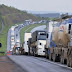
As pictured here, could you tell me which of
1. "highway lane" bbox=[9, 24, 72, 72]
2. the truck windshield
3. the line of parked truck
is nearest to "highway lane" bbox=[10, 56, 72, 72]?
"highway lane" bbox=[9, 24, 72, 72]

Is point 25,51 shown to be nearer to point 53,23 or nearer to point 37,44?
point 37,44

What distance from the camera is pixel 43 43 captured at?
47531 millimetres

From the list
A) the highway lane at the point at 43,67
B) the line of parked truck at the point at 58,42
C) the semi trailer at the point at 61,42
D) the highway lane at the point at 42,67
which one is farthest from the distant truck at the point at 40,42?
the highway lane at the point at 42,67

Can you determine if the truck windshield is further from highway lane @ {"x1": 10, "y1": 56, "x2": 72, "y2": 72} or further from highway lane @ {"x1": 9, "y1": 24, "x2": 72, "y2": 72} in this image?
highway lane @ {"x1": 10, "y1": 56, "x2": 72, "y2": 72}

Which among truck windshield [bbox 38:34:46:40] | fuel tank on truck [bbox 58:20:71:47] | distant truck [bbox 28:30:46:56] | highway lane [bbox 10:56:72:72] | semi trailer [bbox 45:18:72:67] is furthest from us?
truck windshield [bbox 38:34:46:40]

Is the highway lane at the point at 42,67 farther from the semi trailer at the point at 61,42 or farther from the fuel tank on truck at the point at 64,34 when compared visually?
the fuel tank on truck at the point at 64,34

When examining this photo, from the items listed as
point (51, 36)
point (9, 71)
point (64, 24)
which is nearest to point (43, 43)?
point (51, 36)

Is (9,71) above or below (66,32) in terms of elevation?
below

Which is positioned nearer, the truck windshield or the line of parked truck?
the line of parked truck

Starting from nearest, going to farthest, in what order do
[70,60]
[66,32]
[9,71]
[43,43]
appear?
[9,71] < [70,60] < [66,32] < [43,43]

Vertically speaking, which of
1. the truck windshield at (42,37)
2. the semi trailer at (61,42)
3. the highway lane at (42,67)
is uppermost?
the truck windshield at (42,37)

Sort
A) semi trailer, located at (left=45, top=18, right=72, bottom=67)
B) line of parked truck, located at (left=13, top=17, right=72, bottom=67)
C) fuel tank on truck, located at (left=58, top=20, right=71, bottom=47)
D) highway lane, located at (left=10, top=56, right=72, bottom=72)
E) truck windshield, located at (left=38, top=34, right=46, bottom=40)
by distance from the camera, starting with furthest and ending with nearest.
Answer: truck windshield, located at (left=38, top=34, right=46, bottom=40) < fuel tank on truck, located at (left=58, top=20, right=71, bottom=47) < line of parked truck, located at (left=13, top=17, right=72, bottom=67) < semi trailer, located at (left=45, top=18, right=72, bottom=67) < highway lane, located at (left=10, top=56, right=72, bottom=72)

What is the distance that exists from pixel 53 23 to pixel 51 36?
48.0 inches

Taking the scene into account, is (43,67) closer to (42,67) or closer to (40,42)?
(42,67)
